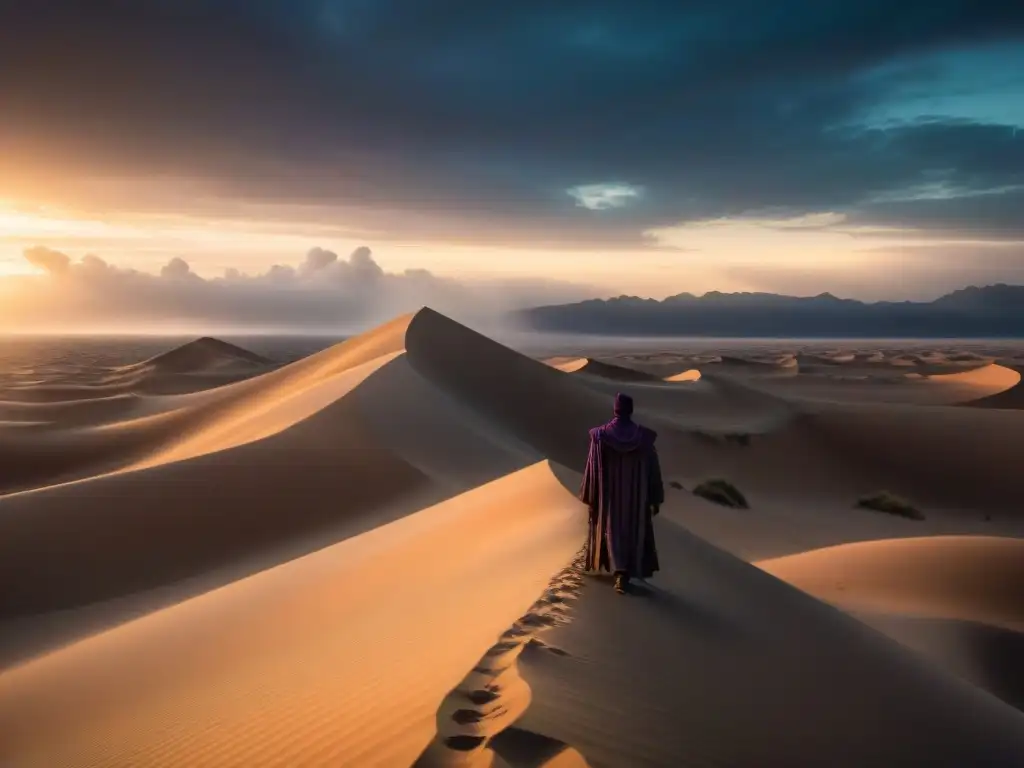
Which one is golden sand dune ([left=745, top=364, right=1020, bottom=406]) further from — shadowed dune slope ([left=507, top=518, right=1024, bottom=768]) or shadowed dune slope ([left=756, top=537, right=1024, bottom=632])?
shadowed dune slope ([left=507, top=518, right=1024, bottom=768])

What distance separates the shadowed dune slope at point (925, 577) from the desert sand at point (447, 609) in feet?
0.18

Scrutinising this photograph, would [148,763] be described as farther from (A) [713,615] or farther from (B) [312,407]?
(B) [312,407]

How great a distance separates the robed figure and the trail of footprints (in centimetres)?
80

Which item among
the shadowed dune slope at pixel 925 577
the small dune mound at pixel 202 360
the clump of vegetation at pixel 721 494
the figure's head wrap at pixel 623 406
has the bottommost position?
the small dune mound at pixel 202 360

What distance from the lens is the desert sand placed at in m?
4.30

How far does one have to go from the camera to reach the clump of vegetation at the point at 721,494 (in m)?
21.2

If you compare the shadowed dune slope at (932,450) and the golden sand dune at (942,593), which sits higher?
the golden sand dune at (942,593)

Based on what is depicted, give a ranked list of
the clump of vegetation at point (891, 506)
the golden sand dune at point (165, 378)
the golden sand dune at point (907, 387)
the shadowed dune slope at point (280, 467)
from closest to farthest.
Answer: the shadowed dune slope at point (280, 467), the clump of vegetation at point (891, 506), the golden sand dune at point (165, 378), the golden sand dune at point (907, 387)

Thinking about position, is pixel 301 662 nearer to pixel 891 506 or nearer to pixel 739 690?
pixel 739 690

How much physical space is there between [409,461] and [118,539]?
597 cm

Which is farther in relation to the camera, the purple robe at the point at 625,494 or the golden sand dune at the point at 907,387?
the golden sand dune at the point at 907,387

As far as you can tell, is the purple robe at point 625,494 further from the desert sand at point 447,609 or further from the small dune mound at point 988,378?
the small dune mound at point 988,378

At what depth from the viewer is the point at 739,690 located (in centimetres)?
498

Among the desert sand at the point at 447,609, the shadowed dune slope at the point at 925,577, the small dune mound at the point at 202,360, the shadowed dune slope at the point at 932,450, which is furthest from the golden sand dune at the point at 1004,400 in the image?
the small dune mound at the point at 202,360
